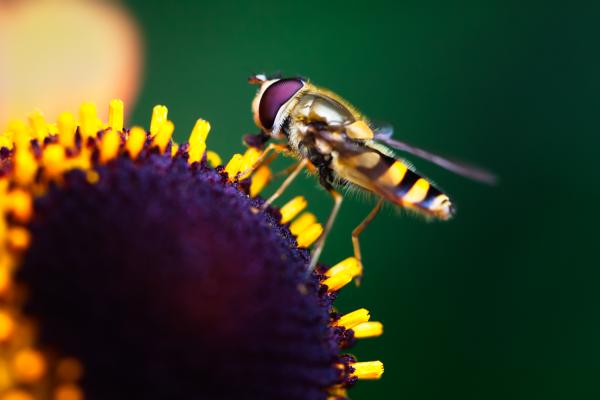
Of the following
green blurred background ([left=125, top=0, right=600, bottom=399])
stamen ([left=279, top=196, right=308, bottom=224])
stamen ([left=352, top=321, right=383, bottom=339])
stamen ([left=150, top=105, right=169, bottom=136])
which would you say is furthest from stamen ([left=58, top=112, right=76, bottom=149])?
green blurred background ([left=125, top=0, right=600, bottom=399])

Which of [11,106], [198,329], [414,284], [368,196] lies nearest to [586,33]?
[414,284]

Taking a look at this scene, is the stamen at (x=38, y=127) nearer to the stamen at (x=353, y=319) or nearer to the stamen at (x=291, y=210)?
the stamen at (x=291, y=210)

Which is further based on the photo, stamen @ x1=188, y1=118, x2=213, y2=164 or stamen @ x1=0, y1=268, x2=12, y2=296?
stamen @ x1=188, y1=118, x2=213, y2=164

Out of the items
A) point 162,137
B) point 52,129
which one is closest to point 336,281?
point 162,137

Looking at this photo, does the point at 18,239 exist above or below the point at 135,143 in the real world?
below

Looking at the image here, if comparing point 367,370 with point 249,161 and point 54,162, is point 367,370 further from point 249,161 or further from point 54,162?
point 54,162

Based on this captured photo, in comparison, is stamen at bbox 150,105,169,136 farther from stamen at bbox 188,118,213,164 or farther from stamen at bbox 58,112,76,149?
stamen at bbox 58,112,76,149

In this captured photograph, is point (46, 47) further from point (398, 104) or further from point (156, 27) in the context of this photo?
point (398, 104)
